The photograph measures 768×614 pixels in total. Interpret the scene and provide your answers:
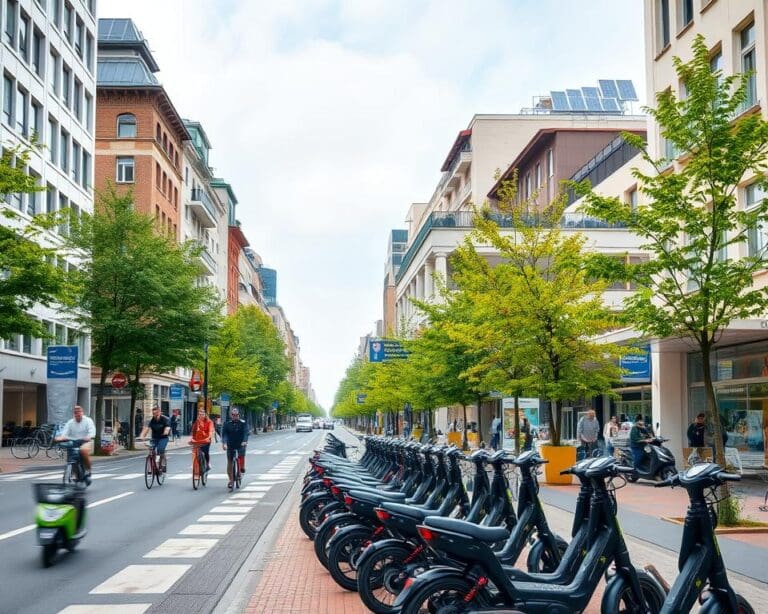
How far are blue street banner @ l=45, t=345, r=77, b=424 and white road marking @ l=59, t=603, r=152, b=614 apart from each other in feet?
84.1

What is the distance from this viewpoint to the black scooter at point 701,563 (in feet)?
17.8

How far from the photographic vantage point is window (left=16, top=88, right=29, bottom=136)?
136 ft

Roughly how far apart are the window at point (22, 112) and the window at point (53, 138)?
3320 millimetres

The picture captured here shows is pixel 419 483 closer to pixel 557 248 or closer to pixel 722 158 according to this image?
pixel 722 158

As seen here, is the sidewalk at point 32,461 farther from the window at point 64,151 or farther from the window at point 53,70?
the window at point 53,70

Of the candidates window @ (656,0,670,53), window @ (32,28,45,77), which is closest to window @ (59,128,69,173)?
Answer: window @ (32,28,45,77)

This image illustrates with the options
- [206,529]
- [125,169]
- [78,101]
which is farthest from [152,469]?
[125,169]

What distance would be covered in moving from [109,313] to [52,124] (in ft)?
41.7

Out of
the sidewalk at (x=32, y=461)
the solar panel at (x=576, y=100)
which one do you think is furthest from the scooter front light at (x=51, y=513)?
the solar panel at (x=576, y=100)

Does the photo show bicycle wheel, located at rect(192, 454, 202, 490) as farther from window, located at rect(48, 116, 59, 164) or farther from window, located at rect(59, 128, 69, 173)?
window, located at rect(59, 128, 69, 173)

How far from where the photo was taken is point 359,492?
27.9 ft

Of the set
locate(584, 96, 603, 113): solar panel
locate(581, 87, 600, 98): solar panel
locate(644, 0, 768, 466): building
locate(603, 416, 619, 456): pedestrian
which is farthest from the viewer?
locate(581, 87, 600, 98): solar panel

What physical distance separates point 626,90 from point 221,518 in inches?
2161

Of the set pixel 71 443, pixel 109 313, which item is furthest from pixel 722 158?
pixel 109 313
